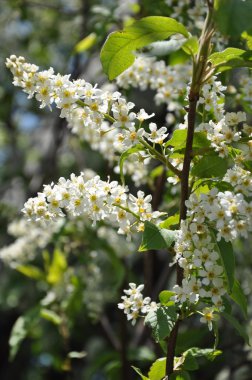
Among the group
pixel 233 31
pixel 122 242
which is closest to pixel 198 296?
pixel 233 31

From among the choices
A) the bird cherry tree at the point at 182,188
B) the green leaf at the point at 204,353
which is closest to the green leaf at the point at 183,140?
the bird cherry tree at the point at 182,188

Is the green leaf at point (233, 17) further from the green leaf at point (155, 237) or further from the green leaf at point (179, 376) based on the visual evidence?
the green leaf at point (179, 376)

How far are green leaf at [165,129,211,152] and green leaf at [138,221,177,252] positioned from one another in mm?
167

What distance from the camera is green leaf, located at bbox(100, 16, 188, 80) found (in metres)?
1.15

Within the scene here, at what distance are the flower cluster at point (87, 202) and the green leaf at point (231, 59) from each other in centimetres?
29

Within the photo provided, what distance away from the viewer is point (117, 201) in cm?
122

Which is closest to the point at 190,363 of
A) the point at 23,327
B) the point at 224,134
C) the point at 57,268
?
the point at 224,134

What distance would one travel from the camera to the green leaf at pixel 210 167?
1.17m

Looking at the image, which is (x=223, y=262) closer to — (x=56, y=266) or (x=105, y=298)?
(x=56, y=266)

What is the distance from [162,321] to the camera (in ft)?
3.80

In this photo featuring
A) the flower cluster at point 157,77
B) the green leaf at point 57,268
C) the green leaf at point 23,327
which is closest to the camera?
the flower cluster at point 157,77

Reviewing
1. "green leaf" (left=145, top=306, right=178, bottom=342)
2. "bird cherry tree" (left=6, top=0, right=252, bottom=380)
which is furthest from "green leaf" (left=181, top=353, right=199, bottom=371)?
"green leaf" (left=145, top=306, right=178, bottom=342)

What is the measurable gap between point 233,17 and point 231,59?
139 mm

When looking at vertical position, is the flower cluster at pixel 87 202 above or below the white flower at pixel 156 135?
below
